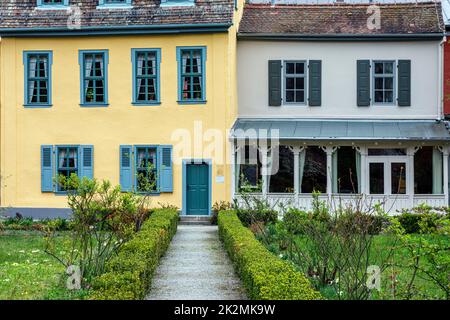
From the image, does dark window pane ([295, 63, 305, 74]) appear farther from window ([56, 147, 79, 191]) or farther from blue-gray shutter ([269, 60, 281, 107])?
window ([56, 147, 79, 191])

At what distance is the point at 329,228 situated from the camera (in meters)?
13.1

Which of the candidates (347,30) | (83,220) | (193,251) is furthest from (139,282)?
(347,30)

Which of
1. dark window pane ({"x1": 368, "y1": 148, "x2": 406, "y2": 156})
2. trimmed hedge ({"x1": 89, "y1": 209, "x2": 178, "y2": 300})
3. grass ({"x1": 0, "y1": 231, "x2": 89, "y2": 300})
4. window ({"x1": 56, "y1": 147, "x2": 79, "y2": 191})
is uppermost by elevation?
dark window pane ({"x1": 368, "y1": 148, "x2": 406, "y2": 156})

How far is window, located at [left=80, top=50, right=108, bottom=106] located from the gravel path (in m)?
7.08

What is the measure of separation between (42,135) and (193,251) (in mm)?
9775

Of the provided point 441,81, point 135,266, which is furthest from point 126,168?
point 135,266

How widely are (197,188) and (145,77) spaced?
3994 millimetres

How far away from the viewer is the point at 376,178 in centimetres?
2461

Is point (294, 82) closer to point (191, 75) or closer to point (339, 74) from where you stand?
point (339, 74)

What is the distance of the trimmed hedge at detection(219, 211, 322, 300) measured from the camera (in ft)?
29.4

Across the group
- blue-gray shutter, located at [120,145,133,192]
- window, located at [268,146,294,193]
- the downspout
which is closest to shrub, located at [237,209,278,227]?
window, located at [268,146,294,193]

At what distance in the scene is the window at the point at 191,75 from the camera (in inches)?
929

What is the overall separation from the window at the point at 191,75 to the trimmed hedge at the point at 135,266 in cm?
720
